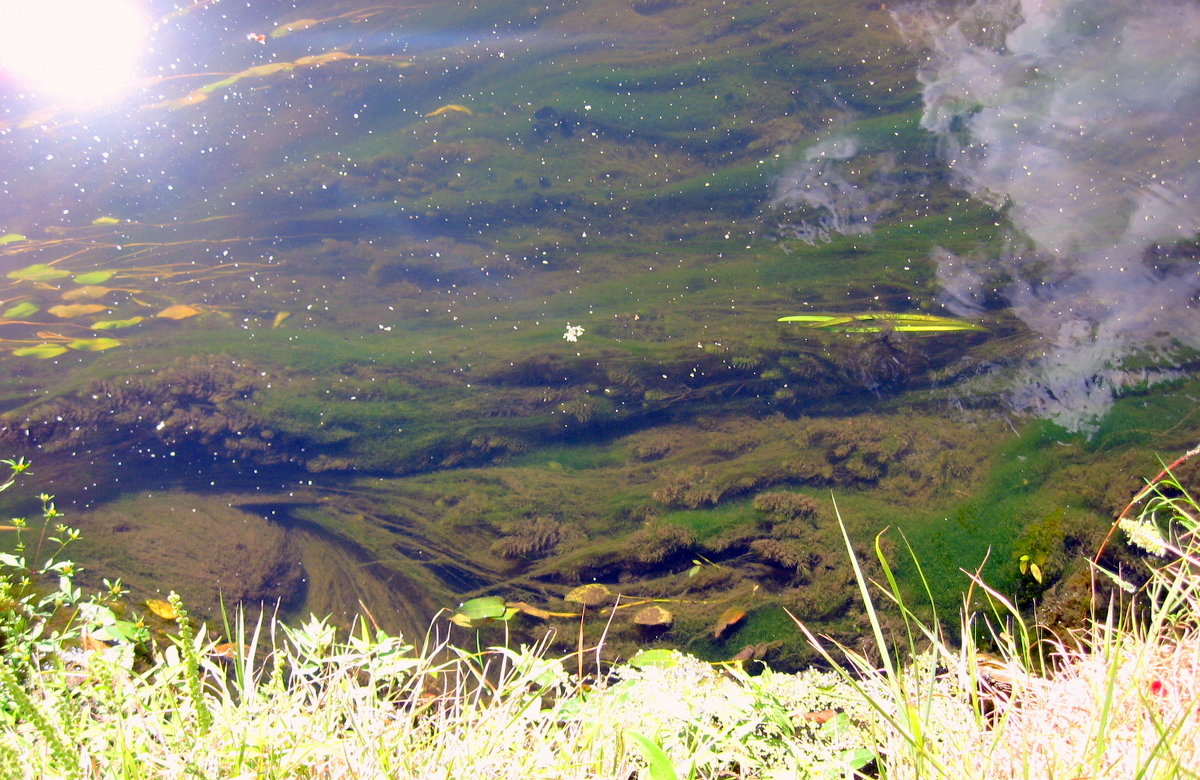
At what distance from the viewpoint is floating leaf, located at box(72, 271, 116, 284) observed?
4.60 meters

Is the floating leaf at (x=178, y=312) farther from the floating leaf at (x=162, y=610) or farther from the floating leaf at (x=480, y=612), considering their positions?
the floating leaf at (x=480, y=612)

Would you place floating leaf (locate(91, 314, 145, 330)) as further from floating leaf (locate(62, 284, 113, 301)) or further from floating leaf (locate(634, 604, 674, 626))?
floating leaf (locate(634, 604, 674, 626))

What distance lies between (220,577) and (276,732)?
2303 millimetres

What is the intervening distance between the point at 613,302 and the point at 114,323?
3442 millimetres

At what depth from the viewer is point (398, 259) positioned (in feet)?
15.5

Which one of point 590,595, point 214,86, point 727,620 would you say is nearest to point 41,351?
point 214,86

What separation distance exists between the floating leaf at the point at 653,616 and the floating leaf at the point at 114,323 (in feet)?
13.2

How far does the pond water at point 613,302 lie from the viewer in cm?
288

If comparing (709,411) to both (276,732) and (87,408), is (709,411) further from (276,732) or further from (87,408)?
(87,408)

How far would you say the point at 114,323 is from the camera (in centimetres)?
433

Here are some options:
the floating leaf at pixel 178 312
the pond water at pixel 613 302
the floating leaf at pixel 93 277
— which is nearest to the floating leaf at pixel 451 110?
the pond water at pixel 613 302

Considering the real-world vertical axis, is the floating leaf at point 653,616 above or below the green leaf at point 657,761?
below

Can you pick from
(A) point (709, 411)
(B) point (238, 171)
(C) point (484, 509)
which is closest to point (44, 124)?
(B) point (238, 171)

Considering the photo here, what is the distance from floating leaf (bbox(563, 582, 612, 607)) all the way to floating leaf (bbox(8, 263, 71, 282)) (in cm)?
461
